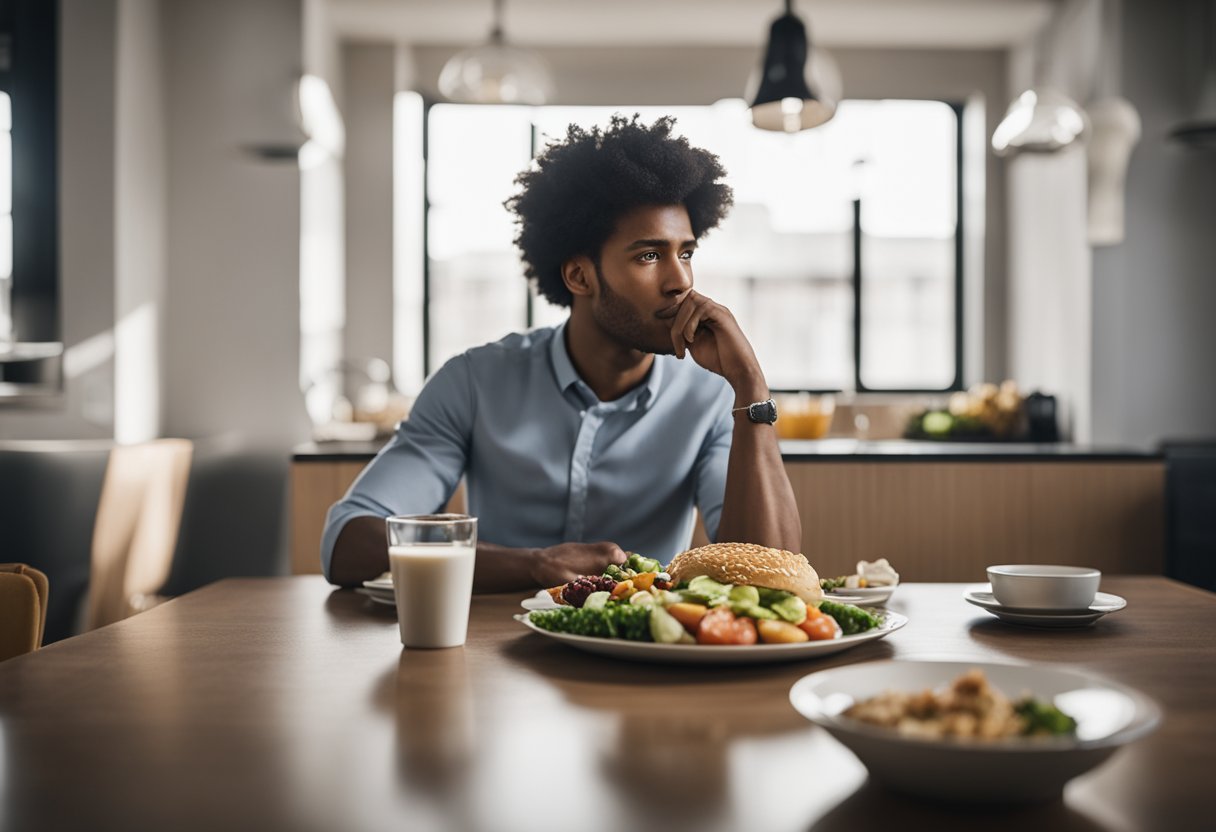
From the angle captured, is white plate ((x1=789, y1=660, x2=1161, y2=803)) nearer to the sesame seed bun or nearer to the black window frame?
the sesame seed bun

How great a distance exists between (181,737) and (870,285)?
402 centimetres

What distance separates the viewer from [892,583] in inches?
53.1

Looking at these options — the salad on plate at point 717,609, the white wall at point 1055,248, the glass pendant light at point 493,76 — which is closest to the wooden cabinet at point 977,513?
the white wall at point 1055,248

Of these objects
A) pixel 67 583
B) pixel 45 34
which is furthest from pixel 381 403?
pixel 45 34

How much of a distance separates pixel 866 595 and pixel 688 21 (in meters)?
3.18

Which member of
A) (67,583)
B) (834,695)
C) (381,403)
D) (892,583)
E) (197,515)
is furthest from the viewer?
(381,403)

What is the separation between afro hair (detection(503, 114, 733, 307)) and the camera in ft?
6.36

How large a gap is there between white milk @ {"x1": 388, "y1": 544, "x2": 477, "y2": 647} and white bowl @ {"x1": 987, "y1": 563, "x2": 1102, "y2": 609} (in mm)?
605

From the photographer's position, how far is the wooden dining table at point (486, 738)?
0.64 meters

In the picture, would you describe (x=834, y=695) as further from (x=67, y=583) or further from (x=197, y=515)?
(x=197, y=515)

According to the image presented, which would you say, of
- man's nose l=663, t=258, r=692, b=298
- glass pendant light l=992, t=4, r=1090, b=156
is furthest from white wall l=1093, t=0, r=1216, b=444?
man's nose l=663, t=258, r=692, b=298

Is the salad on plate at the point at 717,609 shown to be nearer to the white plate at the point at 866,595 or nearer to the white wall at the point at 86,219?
the white plate at the point at 866,595

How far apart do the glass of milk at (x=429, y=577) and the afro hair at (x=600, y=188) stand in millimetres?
973

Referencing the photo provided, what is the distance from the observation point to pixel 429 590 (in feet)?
3.55
